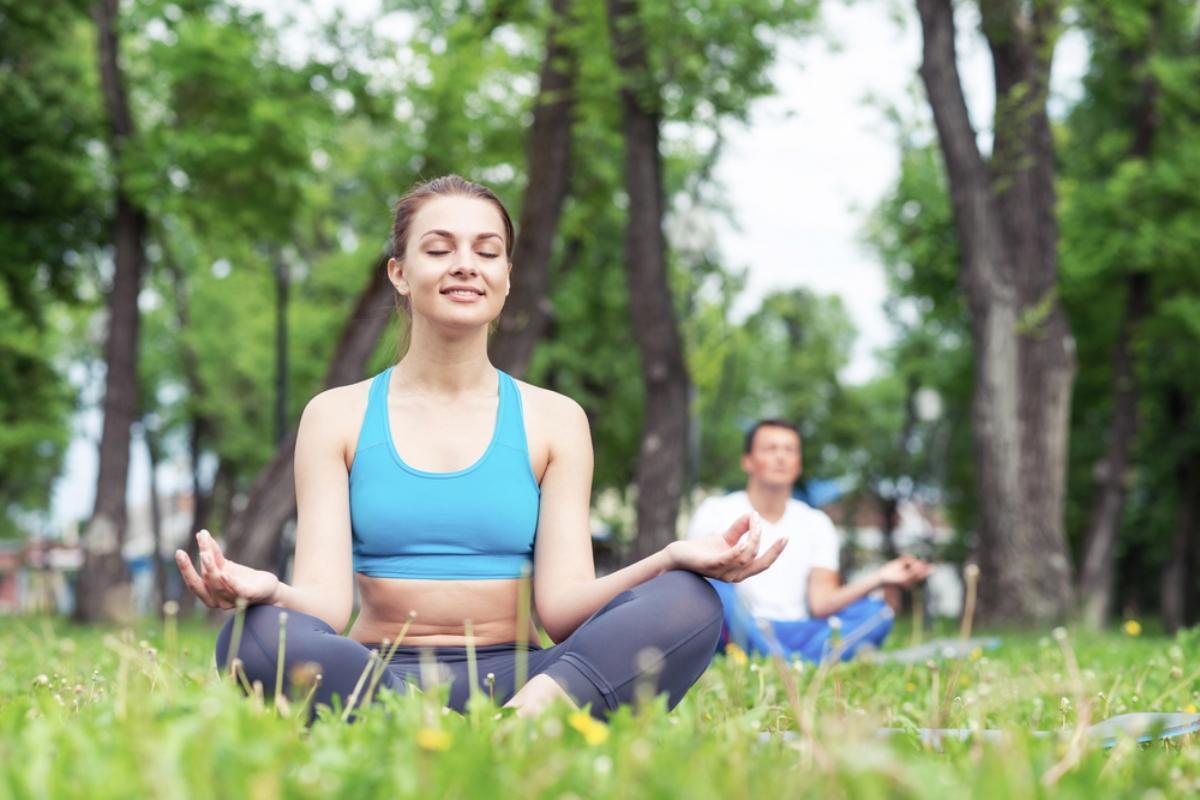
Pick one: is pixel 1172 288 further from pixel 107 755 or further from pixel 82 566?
pixel 107 755

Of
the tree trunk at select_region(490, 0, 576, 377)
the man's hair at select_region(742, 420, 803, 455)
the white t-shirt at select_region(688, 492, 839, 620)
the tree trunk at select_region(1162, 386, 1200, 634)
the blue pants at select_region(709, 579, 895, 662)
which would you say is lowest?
→ the tree trunk at select_region(1162, 386, 1200, 634)

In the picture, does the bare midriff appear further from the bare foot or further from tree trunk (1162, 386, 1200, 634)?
tree trunk (1162, 386, 1200, 634)

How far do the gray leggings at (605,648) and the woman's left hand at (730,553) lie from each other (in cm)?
6

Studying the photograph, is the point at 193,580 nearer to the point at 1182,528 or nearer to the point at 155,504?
the point at 1182,528

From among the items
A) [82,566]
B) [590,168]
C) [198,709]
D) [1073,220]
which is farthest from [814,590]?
[1073,220]

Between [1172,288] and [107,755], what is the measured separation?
21.9m

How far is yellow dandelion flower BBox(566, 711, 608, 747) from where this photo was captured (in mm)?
2406

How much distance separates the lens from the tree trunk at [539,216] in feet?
45.6

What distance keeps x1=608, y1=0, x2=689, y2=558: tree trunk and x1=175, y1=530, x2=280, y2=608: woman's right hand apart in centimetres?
1140

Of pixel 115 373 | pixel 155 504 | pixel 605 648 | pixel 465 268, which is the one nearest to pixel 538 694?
pixel 605 648

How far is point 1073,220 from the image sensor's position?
70.8 feet

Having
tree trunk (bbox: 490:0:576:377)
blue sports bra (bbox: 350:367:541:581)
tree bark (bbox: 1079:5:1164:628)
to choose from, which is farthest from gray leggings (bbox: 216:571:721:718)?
tree bark (bbox: 1079:5:1164:628)

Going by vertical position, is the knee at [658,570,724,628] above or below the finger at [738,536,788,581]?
below

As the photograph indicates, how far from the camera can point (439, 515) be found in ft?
12.6
